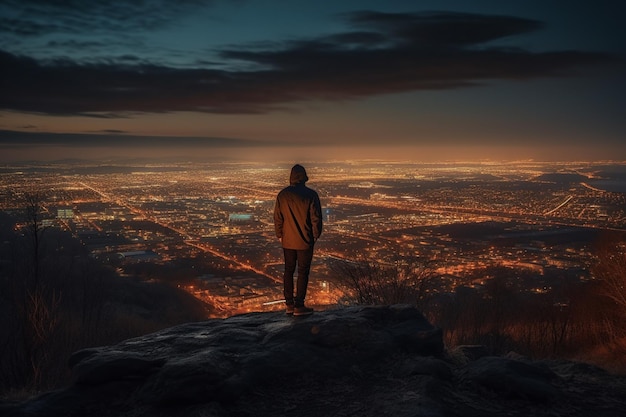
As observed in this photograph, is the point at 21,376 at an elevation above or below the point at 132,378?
below

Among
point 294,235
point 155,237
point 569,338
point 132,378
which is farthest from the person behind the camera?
point 155,237

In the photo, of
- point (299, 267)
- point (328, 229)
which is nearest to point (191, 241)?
point (328, 229)

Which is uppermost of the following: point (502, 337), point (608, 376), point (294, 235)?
point (294, 235)

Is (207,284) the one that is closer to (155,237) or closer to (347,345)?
(155,237)

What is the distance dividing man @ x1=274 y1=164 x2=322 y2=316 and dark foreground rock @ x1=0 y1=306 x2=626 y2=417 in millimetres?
1115

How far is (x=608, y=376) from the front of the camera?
722 cm

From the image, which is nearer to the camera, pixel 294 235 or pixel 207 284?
pixel 294 235

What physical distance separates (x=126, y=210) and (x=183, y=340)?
51.7 meters

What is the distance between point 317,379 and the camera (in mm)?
6555

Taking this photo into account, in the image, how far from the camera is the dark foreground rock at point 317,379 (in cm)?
576

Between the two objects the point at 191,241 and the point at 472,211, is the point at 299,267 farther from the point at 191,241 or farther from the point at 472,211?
the point at 472,211

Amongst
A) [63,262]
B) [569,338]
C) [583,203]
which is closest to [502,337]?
[569,338]

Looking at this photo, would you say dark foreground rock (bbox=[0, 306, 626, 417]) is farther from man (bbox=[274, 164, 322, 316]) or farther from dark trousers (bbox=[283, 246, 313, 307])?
man (bbox=[274, 164, 322, 316])

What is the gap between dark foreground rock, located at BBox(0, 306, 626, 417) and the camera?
5762 millimetres
